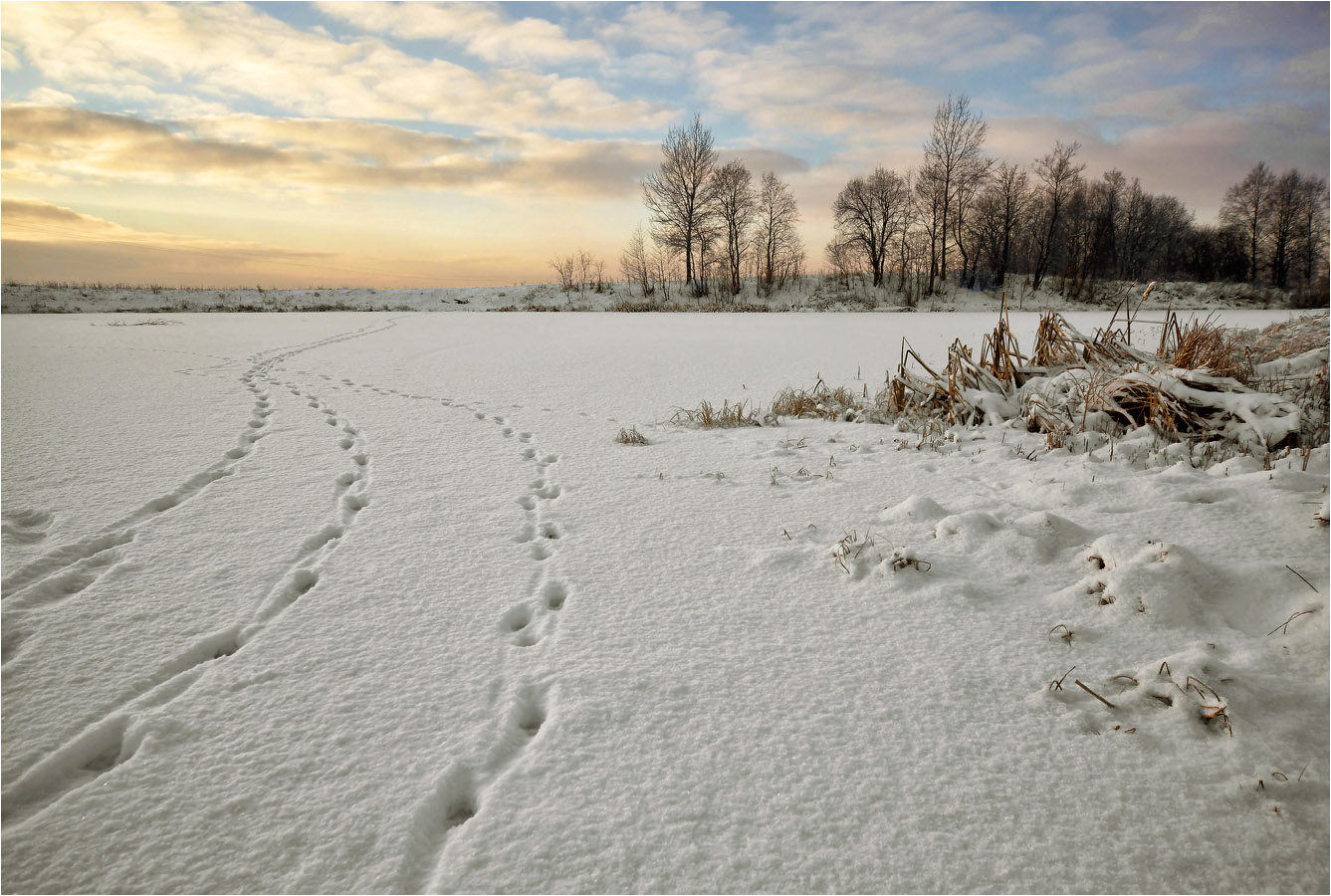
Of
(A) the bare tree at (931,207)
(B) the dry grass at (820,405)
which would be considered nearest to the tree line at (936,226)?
(A) the bare tree at (931,207)

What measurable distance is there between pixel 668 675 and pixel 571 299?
27.3 metres

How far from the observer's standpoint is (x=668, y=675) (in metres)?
1.62

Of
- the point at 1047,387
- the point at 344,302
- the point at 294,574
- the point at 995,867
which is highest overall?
the point at 344,302

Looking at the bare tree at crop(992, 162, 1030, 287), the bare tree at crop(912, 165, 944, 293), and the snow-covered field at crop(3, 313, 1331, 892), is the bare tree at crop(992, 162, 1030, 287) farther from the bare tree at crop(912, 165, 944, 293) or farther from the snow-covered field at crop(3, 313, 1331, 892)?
the snow-covered field at crop(3, 313, 1331, 892)

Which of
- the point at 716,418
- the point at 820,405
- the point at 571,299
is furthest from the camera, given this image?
the point at 571,299

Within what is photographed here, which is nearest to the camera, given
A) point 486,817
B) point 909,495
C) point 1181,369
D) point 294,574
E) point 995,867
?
point 995,867

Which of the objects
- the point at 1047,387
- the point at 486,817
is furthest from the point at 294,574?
the point at 1047,387

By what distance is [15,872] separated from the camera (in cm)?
112

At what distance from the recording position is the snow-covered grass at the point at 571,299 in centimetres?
2222

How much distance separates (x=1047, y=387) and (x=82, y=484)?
5176 millimetres

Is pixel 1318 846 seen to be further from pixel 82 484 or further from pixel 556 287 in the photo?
pixel 556 287

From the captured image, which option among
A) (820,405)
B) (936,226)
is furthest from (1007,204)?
(820,405)

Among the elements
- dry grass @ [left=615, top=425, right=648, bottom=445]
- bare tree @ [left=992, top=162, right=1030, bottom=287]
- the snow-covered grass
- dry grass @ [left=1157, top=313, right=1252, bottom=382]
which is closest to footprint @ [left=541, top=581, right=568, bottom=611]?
dry grass @ [left=615, top=425, right=648, bottom=445]

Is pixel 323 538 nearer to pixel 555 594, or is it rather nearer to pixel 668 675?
pixel 555 594
